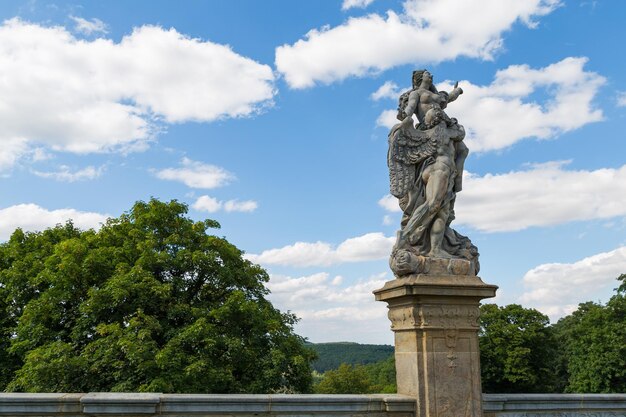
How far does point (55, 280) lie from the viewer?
20938mm

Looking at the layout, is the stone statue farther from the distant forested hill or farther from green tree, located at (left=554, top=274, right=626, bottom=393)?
the distant forested hill

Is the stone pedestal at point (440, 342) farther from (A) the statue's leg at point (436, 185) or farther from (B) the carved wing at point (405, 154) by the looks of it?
(B) the carved wing at point (405, 154)

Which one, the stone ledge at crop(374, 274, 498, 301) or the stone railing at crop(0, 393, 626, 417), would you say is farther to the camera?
the stone ledge at crop(374, 274, 498, 301)

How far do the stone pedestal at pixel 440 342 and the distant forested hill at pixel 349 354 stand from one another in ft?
386

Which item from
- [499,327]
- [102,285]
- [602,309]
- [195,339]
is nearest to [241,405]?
[195,339]

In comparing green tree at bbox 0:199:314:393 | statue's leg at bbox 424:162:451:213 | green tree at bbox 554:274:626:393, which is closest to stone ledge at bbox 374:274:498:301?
statue's leg at bbox 424:162:451:213

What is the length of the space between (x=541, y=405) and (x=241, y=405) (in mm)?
3839

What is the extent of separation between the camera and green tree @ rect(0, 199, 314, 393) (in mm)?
18453

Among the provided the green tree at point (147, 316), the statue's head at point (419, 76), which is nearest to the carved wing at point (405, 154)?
the statue's head at point (419, 76)

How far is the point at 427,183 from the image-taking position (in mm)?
8062

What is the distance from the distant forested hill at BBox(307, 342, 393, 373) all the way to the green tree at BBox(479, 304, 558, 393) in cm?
7736

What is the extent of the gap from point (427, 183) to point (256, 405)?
361 cm

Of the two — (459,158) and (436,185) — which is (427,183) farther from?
(459,158)

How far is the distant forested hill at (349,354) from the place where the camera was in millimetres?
125000
